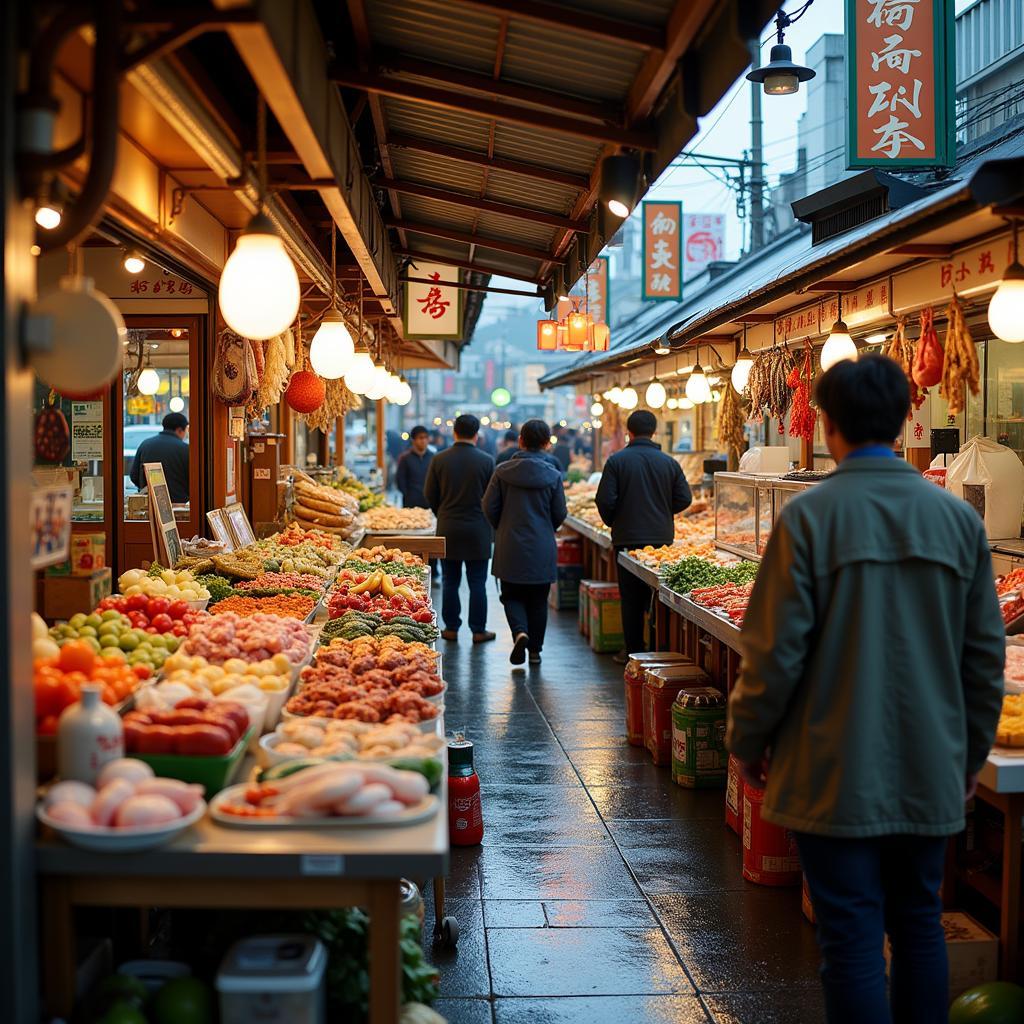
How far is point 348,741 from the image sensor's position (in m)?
3.78

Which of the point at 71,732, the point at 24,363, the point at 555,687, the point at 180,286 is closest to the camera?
the point at 24,363

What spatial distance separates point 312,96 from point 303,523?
6904 millimetres

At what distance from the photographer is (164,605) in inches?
207

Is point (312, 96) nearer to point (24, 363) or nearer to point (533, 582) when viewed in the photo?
point (24, 363)

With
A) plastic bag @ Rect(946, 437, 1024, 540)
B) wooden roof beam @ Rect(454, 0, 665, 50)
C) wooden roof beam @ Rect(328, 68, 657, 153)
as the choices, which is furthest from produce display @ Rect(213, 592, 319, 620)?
plastic bag @ Rect(946, 437, 1024, 540)

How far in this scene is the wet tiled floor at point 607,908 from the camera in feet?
14.4

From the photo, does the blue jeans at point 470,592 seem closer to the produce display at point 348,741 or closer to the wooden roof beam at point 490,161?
the wooden roof beam at point 490,161

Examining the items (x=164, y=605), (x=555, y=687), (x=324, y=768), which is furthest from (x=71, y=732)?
(x=555, y=687)

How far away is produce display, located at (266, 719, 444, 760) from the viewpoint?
142 inches

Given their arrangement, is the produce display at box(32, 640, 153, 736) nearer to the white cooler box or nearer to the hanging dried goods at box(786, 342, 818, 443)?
the white cooler box

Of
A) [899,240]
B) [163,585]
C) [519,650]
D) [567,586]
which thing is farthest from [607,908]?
[567,586]

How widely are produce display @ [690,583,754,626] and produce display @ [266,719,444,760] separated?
3.23 metres

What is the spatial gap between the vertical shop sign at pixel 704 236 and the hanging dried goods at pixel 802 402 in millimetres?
17673

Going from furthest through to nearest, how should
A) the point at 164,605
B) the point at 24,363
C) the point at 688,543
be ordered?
the point at 688,543 → the point at 164,605 → the point at 24,363
